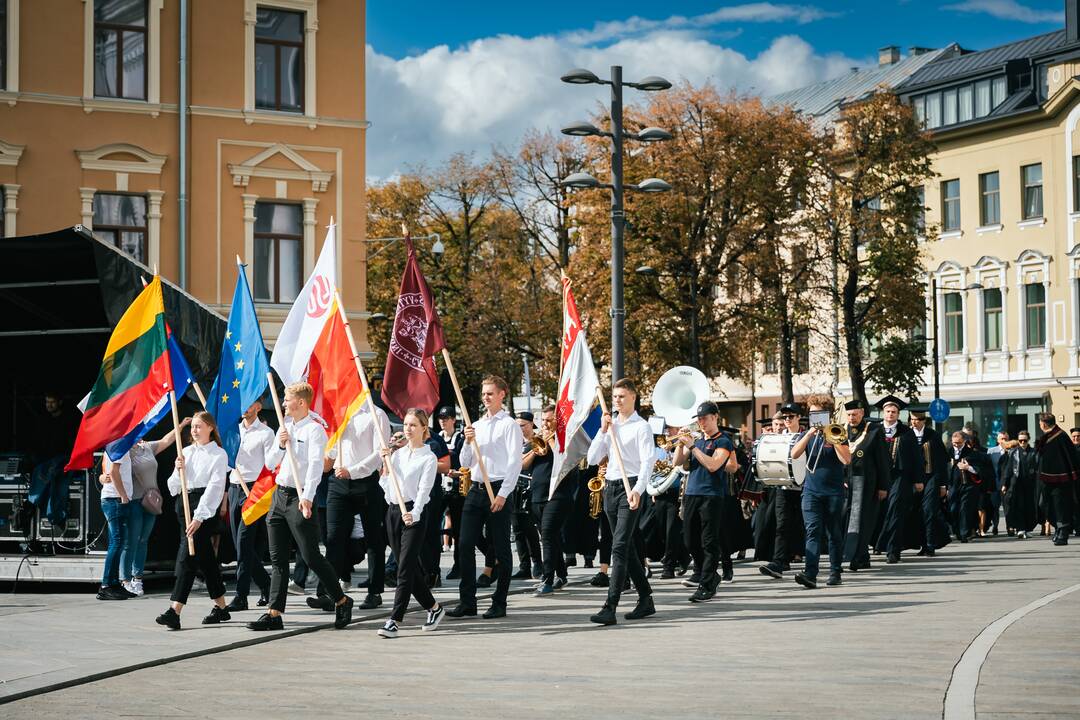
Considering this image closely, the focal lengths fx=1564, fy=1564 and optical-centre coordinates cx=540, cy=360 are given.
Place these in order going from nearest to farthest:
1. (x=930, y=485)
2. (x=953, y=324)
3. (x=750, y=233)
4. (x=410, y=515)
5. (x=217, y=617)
A: (x=410, y=515) → (x=217, y=617) → (x=930, y=485) → (x=750, y=233) → (x=953, y=324)

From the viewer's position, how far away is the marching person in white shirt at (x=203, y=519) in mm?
12273

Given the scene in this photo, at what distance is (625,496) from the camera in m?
13.1

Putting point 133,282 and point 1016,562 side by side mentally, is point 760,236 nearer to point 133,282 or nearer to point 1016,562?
point 1016,562

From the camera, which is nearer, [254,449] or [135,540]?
[254,449]

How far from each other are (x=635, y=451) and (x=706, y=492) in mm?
1685

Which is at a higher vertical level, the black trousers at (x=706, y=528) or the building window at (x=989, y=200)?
the building window at (x=989, y=200)

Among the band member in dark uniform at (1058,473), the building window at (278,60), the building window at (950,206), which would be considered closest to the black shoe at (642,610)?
the band member in dark uniform at (1058,473)

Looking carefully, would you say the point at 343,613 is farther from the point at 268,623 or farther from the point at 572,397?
the point at 572,397

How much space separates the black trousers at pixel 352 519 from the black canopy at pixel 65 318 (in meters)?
3.14

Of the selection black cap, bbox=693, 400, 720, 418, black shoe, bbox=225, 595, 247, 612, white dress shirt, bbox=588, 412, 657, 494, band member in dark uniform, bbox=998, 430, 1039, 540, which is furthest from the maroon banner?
band member in dark uniform, bbox=998, 430, 1039, 540

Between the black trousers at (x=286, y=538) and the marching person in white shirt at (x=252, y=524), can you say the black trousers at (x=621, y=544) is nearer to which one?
the black trousers at (x=286, y=538)

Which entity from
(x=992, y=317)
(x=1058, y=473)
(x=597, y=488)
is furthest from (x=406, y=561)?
(x=992, y=317)

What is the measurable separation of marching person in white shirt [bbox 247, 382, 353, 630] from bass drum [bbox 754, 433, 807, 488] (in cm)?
583

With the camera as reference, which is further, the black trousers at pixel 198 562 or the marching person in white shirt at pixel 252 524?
the marching person in white shirt at pixel 252 524
